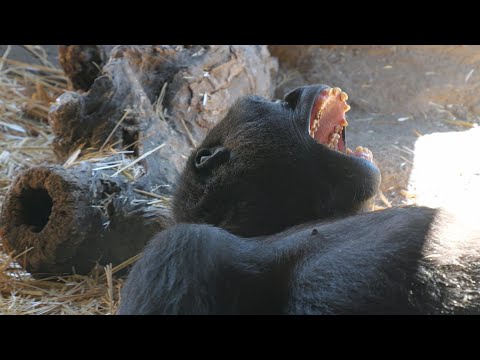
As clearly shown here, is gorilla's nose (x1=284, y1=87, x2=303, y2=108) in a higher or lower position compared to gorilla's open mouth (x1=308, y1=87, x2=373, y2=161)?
higher

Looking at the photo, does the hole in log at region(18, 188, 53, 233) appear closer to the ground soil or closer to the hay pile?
the hay pile

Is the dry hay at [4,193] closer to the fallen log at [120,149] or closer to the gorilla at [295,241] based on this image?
the fallen log at [120,149]

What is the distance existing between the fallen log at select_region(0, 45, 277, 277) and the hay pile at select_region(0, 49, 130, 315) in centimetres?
12

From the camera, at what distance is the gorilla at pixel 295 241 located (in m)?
2.33

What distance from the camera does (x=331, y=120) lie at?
3684 mm

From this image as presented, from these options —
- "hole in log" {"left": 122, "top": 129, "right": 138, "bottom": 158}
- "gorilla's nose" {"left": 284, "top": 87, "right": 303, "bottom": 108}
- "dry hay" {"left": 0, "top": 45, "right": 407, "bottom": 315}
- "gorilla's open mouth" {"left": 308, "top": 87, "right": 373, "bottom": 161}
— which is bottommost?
"dry hay" {"left": 0, "top": 45, "right": 407, "bottom": 315}

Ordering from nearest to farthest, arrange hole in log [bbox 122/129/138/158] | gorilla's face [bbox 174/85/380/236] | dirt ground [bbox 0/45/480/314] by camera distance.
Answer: gorilla's face [bbox 174/85/380/236], dirt ground [bbox 0/45/480/314], hole in log [bbox 122/129/138/158]

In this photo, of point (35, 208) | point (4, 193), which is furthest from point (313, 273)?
point (4, 193)

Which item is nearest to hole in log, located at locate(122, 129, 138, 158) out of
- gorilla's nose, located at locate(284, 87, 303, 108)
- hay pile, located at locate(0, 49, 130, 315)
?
hay pile, located at locate(0, 49, 130, 315)

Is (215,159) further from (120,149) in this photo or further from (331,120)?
(120,149)

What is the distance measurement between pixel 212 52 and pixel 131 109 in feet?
3.77

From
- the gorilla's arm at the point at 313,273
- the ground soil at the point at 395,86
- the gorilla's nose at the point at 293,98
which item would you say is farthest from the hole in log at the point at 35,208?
the ground soil at the point at 395,86

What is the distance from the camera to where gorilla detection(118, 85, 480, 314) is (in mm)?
2334
